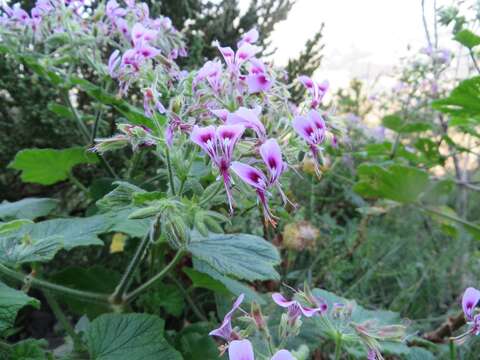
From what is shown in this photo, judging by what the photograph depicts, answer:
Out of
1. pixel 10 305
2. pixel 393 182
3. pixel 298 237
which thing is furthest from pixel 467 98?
pixel 10 305

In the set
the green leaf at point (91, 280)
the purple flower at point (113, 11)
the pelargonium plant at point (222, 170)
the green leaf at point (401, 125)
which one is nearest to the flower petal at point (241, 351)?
the pelargonium plant at point (222, 170)

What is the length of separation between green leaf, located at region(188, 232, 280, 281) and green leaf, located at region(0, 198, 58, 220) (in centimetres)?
46

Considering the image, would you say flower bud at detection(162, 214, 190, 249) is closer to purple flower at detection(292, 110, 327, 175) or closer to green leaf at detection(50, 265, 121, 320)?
purple flower at detection(292, 110, 327, 175)

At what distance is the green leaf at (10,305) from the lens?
2.36 feet

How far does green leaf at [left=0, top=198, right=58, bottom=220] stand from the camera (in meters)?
1.12

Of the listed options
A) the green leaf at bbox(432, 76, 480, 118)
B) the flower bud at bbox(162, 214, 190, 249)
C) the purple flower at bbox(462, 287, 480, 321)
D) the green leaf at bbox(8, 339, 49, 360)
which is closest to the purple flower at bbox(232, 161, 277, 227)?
the flower bud at bbox(162, 214, 190, 249)

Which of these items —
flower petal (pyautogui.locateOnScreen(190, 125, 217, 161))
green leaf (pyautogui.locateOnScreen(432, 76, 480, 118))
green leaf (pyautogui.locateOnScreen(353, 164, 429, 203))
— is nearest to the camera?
flower petal (pyautogui.locateOnScreen(190, 125, 217, 161))

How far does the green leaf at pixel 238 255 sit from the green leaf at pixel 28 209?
1.52 ft

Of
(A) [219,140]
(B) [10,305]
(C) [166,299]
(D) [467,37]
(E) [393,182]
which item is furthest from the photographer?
(E) [393,182]

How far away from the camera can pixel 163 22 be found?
53.5 inches

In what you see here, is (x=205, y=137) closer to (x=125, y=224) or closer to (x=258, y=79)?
(x=258, y=79)

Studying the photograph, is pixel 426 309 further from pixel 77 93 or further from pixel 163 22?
pixel 77 93

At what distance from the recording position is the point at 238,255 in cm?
87

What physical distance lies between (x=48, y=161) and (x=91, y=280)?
397 millimetres
